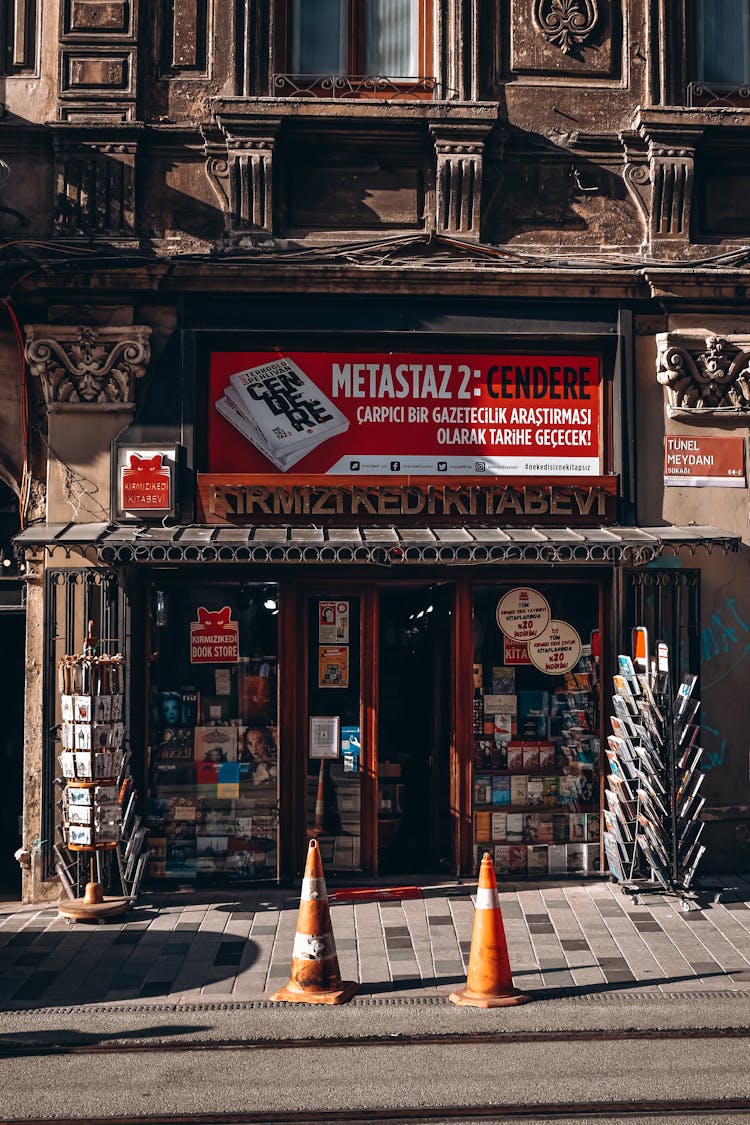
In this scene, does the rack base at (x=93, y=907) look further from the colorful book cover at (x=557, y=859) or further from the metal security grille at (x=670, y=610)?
the metal security grille at (x=670, y=610)

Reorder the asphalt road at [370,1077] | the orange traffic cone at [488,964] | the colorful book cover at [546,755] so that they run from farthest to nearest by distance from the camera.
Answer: the colorful book cover at [546,755] → the orange traffic cone at [488,964] → the asphalt road at [370,1077]

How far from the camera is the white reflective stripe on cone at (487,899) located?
8148 mm

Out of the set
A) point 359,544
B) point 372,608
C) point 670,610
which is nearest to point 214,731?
point 372,608

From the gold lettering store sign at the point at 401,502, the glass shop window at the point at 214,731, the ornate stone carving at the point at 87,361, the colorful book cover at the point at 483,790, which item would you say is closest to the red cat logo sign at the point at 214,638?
the glass shop window at the point at 214,731

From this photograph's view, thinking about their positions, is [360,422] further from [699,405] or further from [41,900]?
[41,900]

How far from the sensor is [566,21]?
11.8 m

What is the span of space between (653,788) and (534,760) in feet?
4.48

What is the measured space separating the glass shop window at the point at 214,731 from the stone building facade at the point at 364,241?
0.68 ft

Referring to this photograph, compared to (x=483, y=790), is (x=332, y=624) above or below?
above

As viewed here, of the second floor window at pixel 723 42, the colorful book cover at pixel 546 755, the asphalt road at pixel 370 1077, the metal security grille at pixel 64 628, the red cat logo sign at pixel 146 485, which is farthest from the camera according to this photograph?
the second floor window at pixel 723 42

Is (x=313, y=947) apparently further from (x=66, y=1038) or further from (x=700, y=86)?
(x=700, y=86)

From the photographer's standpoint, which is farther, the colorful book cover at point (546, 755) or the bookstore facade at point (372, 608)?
the colorful book cover at point (546, 755)

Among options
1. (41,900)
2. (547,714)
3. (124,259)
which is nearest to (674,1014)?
(547,714)

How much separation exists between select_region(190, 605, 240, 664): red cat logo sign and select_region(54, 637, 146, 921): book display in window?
2.82 feet
